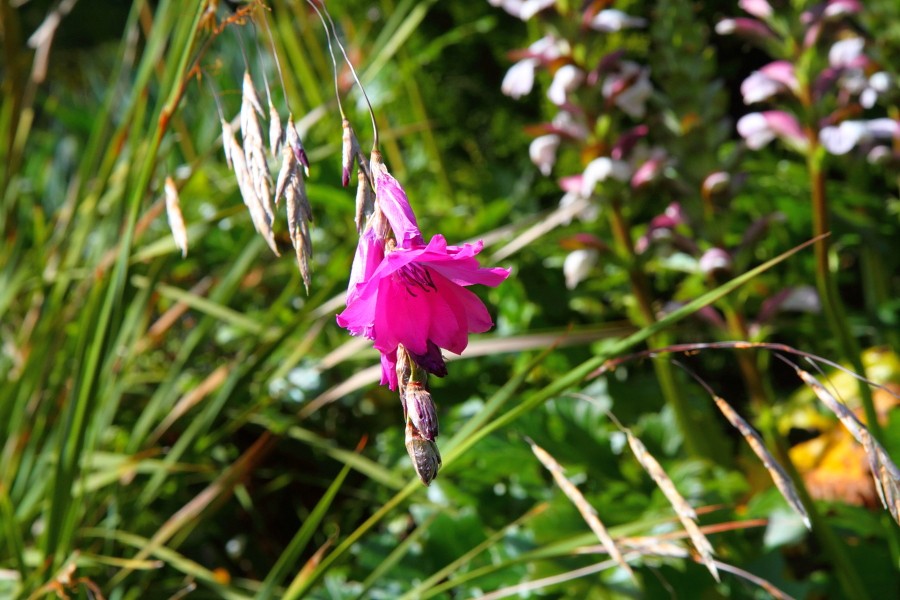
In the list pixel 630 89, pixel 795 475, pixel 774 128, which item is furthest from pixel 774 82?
pixel 795 475

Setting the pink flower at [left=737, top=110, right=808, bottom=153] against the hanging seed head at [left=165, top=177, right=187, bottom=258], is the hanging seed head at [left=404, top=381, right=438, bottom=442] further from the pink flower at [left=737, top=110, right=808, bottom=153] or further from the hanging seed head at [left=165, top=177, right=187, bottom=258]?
the pink flower at [left=737, top=110, right=808, bottom=153]

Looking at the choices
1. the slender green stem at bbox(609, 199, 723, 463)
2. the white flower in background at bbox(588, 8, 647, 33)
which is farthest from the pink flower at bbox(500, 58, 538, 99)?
the slender green stem at bbox(609, 199, 723, 463)

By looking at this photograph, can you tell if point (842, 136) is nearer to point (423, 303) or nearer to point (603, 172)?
point (603, 172)

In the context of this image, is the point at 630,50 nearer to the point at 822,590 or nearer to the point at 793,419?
the point at 793,419

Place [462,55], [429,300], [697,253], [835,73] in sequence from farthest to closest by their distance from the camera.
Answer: [462,55]
[697,253]
[835,73]
[429,300]

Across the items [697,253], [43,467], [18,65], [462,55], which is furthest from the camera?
[462,55]

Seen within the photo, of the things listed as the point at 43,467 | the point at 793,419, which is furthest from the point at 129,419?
the point at 793,419
